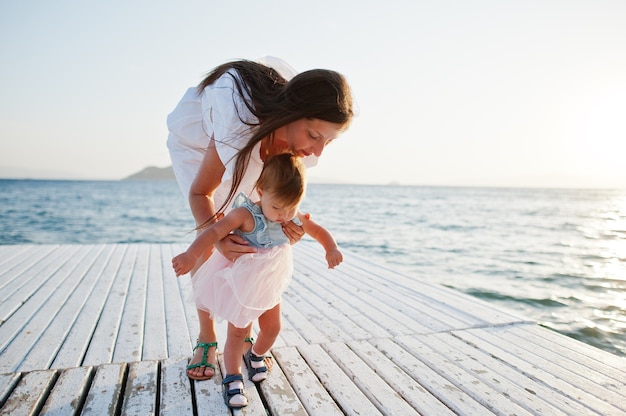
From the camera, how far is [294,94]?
5.40 ft

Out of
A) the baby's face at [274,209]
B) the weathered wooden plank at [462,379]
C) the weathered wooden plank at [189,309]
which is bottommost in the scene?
the weathered wooden plank at [189,309]

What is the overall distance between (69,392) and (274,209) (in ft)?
3.49

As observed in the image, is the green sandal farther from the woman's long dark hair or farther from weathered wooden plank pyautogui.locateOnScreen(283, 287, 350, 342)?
the woman's long dark hair

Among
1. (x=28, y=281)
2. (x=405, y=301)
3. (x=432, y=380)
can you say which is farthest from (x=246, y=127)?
(x=28, y=281)

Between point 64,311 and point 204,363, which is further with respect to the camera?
point 64,311

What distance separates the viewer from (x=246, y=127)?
169cm

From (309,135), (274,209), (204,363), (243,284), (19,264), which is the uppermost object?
(309,135)

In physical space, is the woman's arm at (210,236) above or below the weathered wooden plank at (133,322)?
above

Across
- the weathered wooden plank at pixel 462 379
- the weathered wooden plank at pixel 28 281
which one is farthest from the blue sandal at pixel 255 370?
the weathered wooden plank at pixel 28 281

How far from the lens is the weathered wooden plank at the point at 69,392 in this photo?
5.35ft

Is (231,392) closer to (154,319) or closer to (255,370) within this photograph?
(255,370)

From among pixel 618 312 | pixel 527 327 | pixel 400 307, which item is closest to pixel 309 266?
pixel 400 307

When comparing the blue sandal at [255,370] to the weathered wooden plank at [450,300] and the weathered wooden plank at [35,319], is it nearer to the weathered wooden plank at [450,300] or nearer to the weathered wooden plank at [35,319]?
the weathered wooden plank at [35,319]

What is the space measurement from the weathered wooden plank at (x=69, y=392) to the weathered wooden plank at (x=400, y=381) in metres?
1.14
